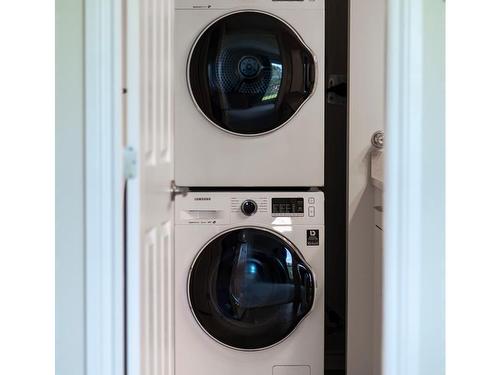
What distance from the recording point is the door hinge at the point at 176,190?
6.40 ft

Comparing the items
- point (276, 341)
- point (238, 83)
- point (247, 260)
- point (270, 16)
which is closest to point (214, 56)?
point (238, 83)

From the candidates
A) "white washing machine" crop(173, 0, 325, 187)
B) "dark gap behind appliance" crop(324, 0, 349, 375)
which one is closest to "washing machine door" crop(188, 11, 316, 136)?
"white washing machine" crop(173, 0, 325, 187)

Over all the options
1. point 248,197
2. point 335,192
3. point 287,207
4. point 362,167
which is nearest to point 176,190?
point 248,197

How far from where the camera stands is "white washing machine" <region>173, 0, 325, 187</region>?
6.39 feet

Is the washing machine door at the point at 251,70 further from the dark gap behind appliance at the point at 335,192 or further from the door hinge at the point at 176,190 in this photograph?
the dark gap behind appliance at the point at 335,192

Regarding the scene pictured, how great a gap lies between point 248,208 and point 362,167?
54 cm

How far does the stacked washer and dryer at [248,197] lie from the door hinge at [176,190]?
3 cm

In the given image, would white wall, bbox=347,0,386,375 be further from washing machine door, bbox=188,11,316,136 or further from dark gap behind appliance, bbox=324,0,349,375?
dark gap behind appliance, bbox=324,0,349,375

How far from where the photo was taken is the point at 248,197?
1999mm
